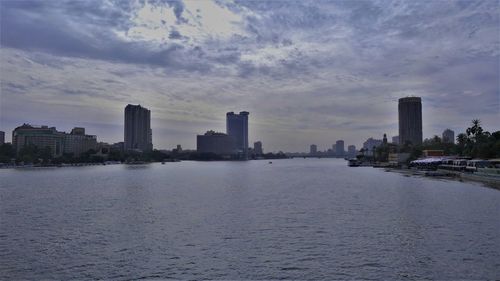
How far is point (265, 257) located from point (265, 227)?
7944 mm

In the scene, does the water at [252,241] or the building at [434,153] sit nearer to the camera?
the water at [252,241]

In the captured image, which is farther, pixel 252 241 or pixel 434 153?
pixel 434 153

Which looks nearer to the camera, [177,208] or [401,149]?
[177,208]

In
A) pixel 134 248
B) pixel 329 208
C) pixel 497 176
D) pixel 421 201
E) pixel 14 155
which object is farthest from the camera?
pixel 14 155

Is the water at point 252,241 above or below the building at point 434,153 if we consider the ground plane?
below

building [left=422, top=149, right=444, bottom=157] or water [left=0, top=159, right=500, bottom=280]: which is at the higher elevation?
building [left=422, top=149, right=444, bottom=157]

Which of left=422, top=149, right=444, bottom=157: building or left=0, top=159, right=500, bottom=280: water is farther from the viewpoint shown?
left=422, top=149, right=444, bottom=157: building

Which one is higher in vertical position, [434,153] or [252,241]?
[434,153]

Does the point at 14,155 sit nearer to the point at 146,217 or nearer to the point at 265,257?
the point at 146,217

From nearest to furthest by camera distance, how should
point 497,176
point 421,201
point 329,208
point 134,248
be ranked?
point 134,248 → point 329,208 → point 421,201 → point 497,176

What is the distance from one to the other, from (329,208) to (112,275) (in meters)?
24.1

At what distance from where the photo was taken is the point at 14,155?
194m

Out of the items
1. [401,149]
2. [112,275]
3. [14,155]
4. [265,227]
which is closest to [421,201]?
[265,227]

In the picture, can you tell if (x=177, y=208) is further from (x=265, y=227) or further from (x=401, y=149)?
(x=401, y=149)
